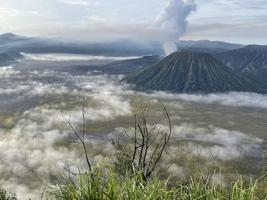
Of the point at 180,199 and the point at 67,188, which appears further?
the point at 180,199

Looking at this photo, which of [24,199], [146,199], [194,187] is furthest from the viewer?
[24,199]

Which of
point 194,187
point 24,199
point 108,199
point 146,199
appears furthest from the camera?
point 24,199

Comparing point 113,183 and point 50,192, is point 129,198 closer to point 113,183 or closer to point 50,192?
point 113,183

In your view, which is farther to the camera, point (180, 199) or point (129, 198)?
point (180, 199)

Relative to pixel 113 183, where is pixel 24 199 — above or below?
below

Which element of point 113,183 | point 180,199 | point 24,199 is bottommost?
point 24,199

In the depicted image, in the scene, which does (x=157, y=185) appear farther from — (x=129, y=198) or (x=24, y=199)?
(x=24, y=199)

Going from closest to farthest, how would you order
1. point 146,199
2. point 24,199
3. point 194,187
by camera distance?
point 146,199 < point 194,187 < point 24,199

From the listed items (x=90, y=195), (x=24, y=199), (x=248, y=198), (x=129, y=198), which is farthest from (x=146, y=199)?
(x=24, y=199)

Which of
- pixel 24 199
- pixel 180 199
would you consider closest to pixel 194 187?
pixel 180 199
